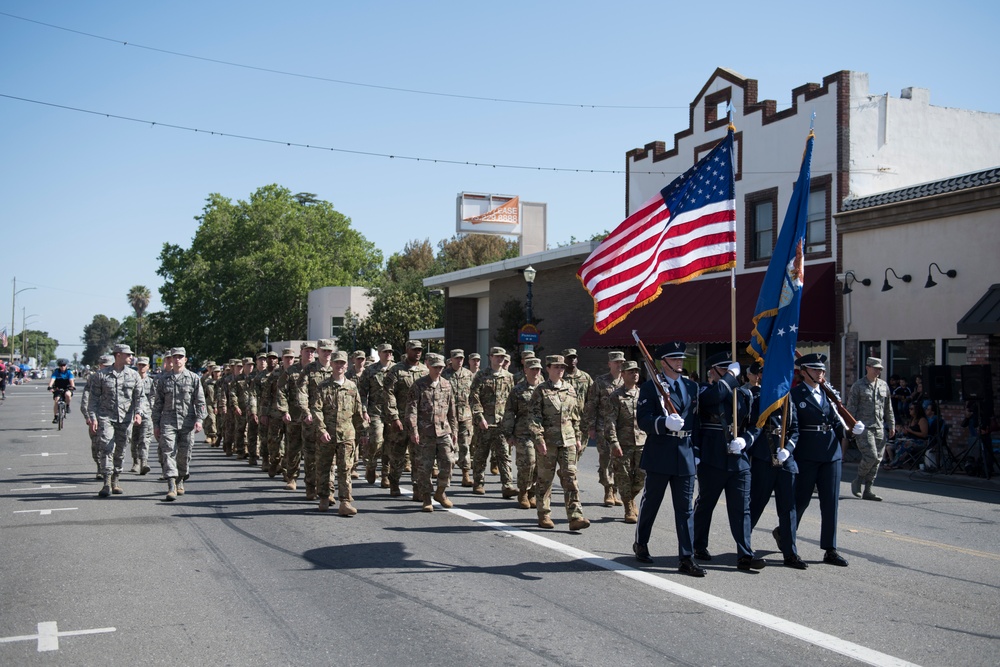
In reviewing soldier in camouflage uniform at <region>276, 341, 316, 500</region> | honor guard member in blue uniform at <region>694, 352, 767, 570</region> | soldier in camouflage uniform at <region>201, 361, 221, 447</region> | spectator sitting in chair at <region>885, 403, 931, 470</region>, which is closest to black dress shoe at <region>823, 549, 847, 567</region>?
honor guard member in blue uniform at <region>694, 352, 767, 570</region>

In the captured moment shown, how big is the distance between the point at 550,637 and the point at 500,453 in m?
7.16

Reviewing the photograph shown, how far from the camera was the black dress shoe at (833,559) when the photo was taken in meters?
8.41

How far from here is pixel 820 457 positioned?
337 inches

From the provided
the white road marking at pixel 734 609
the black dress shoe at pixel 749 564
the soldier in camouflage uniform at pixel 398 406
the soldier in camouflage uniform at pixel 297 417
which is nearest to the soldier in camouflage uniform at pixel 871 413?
the black dress shoe at pixel 749 564

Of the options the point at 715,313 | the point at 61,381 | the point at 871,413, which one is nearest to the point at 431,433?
the point at 871,413

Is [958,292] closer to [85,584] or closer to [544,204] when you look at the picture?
[85,584]

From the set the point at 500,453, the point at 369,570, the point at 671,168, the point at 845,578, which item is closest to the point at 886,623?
the point at 845,578

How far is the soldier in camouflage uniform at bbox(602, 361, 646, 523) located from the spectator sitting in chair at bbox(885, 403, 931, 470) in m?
8.90

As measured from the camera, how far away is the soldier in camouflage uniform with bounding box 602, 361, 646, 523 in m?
10.7

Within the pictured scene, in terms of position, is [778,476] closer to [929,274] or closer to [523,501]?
[523,501]

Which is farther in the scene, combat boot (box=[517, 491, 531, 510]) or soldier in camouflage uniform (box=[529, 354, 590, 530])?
combat boot (box=[517, 491, 531, 510])

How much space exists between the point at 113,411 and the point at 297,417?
2.62 meters

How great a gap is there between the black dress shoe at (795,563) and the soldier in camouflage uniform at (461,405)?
606cm

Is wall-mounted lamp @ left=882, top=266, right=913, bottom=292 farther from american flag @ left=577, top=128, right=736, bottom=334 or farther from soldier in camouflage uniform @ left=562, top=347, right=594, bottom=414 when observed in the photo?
american flag @ left=577, top=128, right=736, bottom=334
